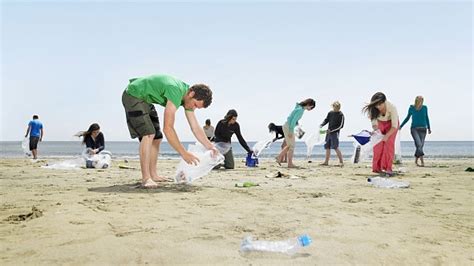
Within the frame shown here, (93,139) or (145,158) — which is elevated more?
(93,139)

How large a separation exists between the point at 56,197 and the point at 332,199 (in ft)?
9.43

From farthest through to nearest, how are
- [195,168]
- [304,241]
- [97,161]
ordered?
[97,161]
[195,168]
[304,241]

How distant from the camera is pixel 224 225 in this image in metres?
2.86

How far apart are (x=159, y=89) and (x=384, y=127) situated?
4593mm

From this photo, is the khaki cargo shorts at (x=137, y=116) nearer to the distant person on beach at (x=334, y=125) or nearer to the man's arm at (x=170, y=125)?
the man's arm at (x=170, y=125)

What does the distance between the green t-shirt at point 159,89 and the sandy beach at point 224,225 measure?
111 cm

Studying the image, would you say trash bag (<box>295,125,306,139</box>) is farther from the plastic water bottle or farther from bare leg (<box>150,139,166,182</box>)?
the plastic water bottle

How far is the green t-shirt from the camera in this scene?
4.51 metres

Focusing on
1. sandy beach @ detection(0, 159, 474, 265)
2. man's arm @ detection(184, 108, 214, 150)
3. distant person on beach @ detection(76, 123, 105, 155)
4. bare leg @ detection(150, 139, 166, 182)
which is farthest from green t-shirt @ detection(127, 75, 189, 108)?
distant person on beach @ detection(76, 123, 105, 155)

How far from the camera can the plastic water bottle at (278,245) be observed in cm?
230

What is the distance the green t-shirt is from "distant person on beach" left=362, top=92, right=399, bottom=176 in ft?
12.6

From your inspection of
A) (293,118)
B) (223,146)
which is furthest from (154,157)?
(293,118)

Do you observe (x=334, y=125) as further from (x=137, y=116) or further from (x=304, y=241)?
(x=304, y=241)

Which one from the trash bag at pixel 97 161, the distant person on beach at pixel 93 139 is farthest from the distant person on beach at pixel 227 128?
the distant person on beach at pixel 93 139
